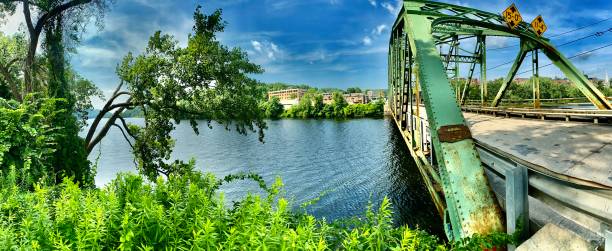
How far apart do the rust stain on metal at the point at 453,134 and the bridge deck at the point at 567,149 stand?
46.8 inches

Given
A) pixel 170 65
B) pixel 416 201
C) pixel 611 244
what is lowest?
pixel 416 201

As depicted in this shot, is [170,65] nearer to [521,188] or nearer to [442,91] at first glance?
[442,91]

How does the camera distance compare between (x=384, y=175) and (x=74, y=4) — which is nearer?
(x=74, y=4)

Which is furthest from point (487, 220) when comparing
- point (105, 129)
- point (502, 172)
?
point (105, 129)

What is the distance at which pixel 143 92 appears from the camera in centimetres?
1448

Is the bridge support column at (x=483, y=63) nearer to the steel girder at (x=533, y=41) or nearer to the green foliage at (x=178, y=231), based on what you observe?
the steel girder at (x=533, y=41)

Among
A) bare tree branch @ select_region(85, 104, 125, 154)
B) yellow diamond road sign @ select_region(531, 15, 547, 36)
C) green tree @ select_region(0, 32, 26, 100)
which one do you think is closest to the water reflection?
yellow diamond road sign @ select_region(531, 15, 547, 36)

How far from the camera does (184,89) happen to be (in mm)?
14430

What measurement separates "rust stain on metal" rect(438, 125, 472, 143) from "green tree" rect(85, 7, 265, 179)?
1143 cm

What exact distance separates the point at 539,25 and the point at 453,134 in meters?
17.6

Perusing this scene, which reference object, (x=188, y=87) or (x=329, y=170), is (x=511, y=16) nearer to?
(x=188, y=87)

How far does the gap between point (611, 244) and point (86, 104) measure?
76.5ft

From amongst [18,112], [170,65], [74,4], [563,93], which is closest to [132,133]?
[170,65]

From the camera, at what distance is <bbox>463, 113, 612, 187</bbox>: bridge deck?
21.3 ft
